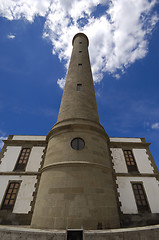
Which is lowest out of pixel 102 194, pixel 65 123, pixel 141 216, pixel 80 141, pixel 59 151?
pixel 141 216

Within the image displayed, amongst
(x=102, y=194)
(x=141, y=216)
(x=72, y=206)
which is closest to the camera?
(x=72, y=206)

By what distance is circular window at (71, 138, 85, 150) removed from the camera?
8.43 metres

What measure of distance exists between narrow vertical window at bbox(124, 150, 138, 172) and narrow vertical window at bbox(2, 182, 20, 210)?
10329mm

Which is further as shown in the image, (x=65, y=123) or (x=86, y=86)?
(x=86, y=86)

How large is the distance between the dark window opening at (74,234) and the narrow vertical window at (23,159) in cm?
849

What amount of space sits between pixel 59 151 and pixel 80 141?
1.64 metres

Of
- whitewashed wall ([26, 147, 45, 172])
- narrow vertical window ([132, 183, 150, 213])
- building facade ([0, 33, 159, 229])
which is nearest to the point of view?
building facade ([0, 33, 159, 229])

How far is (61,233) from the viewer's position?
4.42 metres

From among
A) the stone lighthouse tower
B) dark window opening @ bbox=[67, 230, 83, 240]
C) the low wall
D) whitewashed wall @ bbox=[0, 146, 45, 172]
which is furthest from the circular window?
whitewashed wall @ bbox=[0, 146, 45, 172]

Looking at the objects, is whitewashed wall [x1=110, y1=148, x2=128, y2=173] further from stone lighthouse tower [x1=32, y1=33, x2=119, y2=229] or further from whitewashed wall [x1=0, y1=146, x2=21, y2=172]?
whitewashed wall [x1=0, y1=146, x2=21, y2=172]

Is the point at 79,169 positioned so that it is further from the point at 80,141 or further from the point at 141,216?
the point at 141,216

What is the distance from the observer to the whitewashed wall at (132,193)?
9523 millimetres

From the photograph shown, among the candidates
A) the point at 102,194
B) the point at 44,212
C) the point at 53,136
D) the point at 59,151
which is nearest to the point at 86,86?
the point at 53,136

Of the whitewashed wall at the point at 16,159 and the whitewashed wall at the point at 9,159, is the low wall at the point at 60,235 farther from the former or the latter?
the whitewashed wall at the point at 9,159
